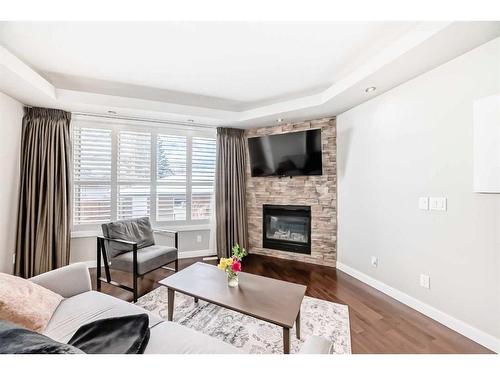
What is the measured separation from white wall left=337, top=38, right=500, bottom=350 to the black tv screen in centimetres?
55

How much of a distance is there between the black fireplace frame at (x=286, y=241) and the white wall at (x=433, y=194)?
769mm

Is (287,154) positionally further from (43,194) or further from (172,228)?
(43,194)

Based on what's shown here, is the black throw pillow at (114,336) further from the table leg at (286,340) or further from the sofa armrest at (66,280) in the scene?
the table leg at (286,340)

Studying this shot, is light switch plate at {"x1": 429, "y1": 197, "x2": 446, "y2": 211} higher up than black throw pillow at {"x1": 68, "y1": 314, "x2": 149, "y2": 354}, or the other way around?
light switch plate at {"x1": 429, "y1": 197, "x2": 446, "y2": 211}

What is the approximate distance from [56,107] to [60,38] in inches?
53.2

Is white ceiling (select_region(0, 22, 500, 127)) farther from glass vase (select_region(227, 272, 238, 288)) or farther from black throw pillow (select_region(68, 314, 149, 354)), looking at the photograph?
black throw pillow (select_region(68, 314, 149, 354))

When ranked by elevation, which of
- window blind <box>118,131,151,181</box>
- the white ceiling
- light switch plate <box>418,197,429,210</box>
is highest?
the white ceiling

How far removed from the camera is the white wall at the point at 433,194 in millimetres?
1648

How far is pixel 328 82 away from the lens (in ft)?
8.72

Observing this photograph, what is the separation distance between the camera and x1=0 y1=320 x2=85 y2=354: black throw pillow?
2.37 feet

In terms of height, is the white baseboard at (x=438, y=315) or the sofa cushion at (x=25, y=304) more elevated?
the sofa cushion at (x=25, y=304)

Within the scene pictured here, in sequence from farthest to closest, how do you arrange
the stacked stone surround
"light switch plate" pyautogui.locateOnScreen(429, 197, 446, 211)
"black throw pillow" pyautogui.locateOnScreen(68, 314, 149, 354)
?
the stacked stone surround < "light switch plate" pyautogui.locateOnScreen(429, 197, 446, 211) < "black throw pillow" pyautogui.locateOnScreen(68, 314, 149, 354)

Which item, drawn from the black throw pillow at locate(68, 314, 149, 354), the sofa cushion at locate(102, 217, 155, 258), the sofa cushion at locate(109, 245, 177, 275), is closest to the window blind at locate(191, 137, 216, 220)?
the sofa cushion at locate(102, 217, 155, 258)

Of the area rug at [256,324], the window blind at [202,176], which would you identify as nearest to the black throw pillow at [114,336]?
the area rug at [256,324]
